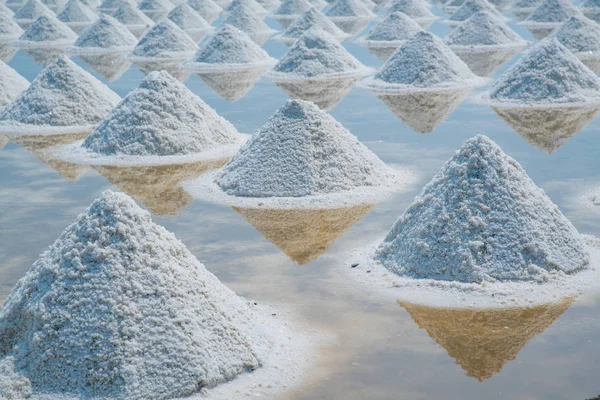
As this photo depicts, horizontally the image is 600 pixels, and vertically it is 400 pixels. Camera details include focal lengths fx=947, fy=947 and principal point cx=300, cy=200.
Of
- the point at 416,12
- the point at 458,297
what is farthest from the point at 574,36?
the point at 458,297

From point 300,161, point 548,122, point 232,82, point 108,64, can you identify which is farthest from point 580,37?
point 300,161

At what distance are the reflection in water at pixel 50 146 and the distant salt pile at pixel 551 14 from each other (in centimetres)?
1377

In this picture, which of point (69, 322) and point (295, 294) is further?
point (295, 294)

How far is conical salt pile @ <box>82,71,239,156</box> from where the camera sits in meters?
9.87

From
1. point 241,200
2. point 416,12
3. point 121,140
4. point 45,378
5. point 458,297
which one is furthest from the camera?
point 416,12

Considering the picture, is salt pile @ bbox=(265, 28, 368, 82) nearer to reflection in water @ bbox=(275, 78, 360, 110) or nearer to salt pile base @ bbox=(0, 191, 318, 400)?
reflection in water @ bbox=(275, 78, 360, 110)

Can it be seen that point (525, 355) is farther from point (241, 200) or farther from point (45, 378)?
point (241, 200)

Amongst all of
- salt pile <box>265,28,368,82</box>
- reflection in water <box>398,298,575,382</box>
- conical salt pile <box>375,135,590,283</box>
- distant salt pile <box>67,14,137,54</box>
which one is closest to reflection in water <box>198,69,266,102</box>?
salt pile <box>265,28,368,82</box>

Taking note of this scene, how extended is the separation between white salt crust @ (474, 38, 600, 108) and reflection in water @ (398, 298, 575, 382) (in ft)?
22.6

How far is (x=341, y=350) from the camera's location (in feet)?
16.5

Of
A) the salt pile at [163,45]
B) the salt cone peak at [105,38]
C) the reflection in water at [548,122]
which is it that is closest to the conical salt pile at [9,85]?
the salt pile at [163,45]

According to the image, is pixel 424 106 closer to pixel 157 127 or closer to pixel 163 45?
pixel 157 127

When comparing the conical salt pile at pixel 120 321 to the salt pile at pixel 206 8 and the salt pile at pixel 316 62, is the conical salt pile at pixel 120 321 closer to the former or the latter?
the salt pile at pixel 316 62

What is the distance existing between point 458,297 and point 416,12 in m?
19.4
